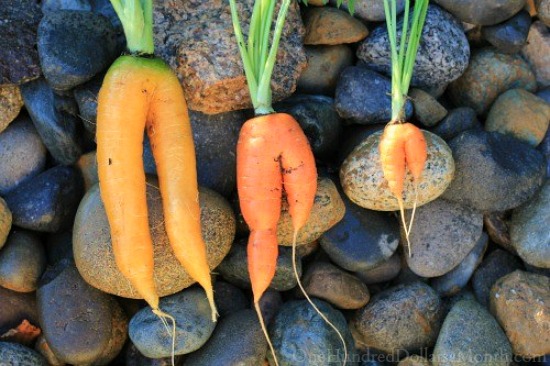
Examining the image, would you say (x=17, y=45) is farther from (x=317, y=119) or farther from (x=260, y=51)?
(x=317, y=119)

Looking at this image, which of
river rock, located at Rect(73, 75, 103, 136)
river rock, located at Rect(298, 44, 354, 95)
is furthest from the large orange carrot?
river rock, located at Rect(298, 44, 354, 95)

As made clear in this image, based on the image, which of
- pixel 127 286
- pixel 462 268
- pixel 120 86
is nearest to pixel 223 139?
pixel 120 86

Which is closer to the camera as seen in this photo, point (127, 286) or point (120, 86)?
point (120, 86)

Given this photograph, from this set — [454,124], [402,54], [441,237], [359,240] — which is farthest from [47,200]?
[454,124]

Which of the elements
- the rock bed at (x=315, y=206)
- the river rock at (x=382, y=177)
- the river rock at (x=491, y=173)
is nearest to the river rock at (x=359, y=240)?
the rock bed at (x=315, y=206)

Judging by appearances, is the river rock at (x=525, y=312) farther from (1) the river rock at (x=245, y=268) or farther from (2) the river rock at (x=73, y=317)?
(2) the river rock at (x=73, y=317)

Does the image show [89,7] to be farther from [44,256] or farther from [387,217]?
[387,217]
